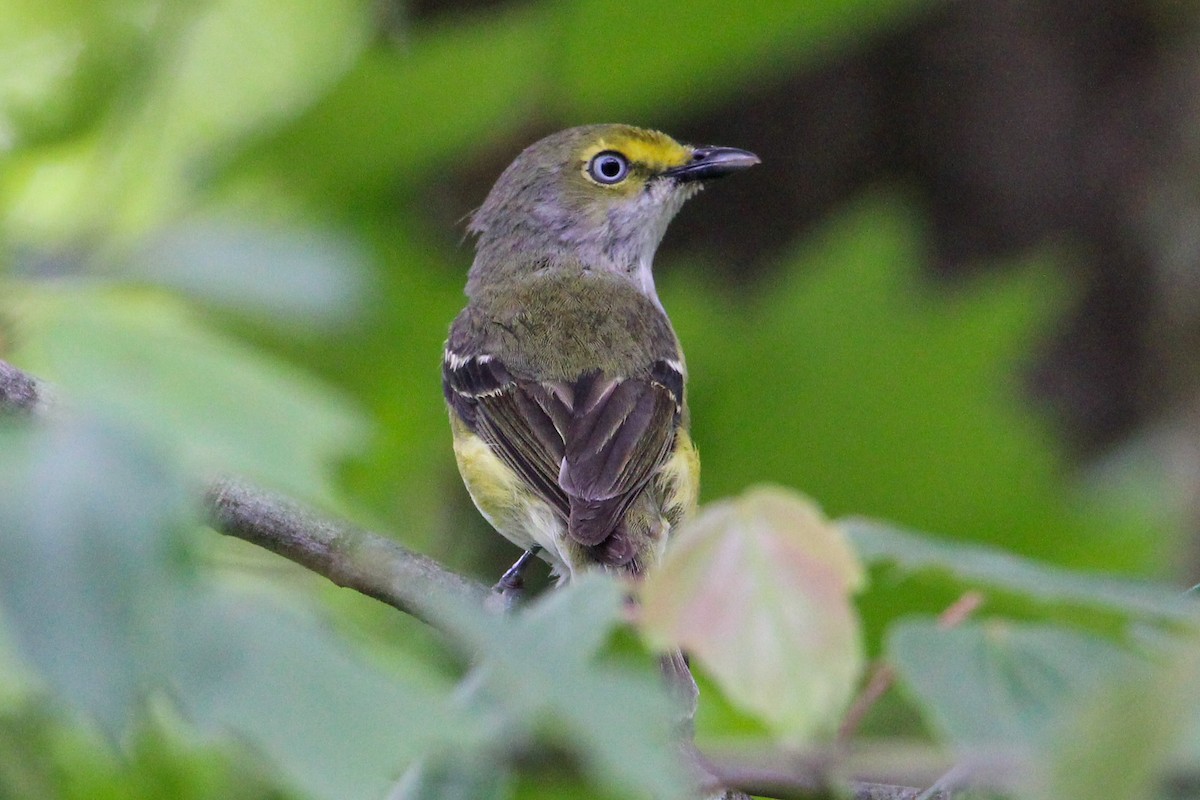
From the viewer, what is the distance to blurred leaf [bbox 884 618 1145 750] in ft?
4.28

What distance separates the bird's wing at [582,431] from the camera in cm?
407

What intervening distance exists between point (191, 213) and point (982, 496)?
3464mm

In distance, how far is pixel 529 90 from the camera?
5707mm

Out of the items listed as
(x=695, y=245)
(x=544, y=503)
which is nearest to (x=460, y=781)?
(x=544, y=503)

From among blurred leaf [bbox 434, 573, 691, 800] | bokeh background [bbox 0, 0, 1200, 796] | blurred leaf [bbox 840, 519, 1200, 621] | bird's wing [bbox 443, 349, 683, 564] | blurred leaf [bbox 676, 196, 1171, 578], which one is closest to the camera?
blurred leaf [bbox 434, 573, 691, 800]

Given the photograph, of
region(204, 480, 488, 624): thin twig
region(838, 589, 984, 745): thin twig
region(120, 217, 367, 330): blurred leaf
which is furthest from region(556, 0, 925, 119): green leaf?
region(838, 589, 984, 745): thin twig

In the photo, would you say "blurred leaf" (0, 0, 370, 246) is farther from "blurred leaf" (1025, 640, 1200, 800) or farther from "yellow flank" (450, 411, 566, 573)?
"blurred leaf" (1025, 640, 1200, 800)

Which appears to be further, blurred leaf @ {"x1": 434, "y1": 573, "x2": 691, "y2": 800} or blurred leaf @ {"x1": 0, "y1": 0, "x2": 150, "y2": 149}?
blurred leaf @ {"x1": 0, "y1": 0, "x2": 150, "y2": 149}

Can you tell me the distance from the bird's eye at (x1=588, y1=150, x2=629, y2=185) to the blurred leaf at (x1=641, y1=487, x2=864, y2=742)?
4.62 meters

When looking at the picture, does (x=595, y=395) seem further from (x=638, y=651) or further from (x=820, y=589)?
(x=820, y=589)

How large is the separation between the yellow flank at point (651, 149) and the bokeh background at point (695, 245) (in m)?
0.17

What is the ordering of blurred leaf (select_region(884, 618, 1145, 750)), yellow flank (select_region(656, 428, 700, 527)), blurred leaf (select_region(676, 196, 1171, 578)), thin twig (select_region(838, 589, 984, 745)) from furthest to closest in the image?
blurred leaf (select_region(676, 196, 1171, 578)) → yellow flank (select_region(656, 428, 700, 527)) → thin twig (select_region(838, 589, 984, 745)) → blurred leaf (select_region(884, 618, 1145, 750))

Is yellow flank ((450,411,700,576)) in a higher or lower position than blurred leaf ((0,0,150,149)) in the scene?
lower

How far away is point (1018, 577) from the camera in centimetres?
152
